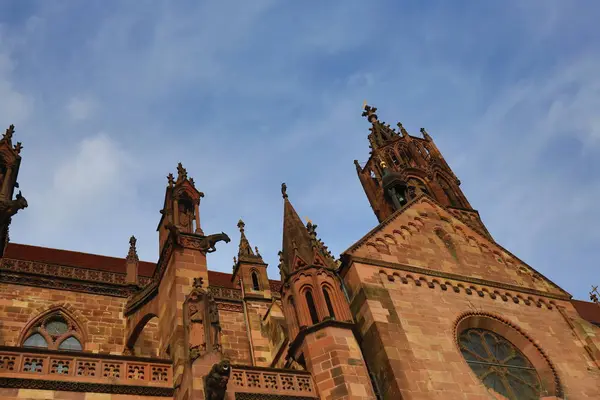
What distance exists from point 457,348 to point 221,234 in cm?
587

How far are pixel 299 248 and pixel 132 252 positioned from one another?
23.8ft

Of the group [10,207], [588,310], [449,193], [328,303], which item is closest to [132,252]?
[10,207]

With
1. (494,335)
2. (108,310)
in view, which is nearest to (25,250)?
(108,310)

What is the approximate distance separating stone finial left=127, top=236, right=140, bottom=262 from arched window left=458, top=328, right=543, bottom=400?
9.95 m

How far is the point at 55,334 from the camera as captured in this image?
15.1 meters

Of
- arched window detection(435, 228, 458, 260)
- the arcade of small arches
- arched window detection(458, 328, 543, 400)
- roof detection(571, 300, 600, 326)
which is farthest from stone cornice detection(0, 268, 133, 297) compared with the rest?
roof detection(571, 300, 600, 326)

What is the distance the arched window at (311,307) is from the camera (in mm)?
12682

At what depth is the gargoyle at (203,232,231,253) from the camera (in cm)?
1365

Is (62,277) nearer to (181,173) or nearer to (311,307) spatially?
(181,173)

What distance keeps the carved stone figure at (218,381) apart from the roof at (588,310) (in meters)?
22.4

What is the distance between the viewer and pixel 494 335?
49.0 ft

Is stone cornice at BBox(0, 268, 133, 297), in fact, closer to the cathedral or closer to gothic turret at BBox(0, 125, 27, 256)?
the cathedral

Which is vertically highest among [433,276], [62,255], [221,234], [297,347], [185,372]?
[62,255]

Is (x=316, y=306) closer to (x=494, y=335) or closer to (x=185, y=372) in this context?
(x=185, y=372)
